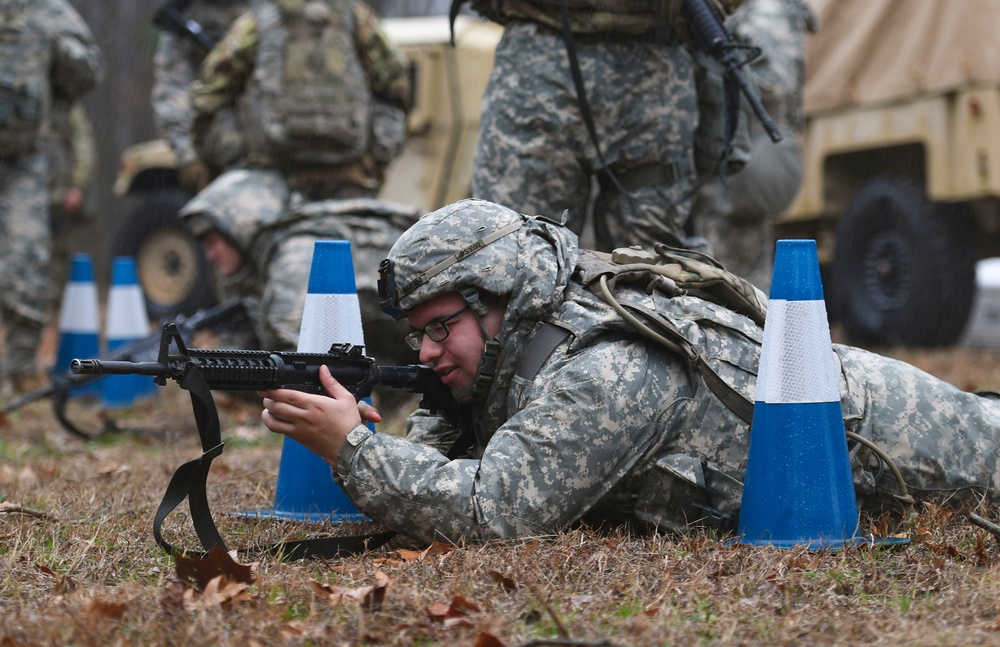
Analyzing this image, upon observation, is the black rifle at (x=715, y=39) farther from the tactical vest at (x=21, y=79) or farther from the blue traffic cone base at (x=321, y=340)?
the tactical vest at (x=21, y=79)

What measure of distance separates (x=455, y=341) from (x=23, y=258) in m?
5.67

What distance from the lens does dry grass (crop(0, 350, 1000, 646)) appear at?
2.64 meters

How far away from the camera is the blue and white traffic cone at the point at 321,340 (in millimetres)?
4180

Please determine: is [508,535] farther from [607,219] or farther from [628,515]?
[607,219]

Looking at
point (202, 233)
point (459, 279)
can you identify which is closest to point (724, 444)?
point (459, 279)

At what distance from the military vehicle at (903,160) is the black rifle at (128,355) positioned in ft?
15.7

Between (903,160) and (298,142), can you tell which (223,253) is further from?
(903,160)

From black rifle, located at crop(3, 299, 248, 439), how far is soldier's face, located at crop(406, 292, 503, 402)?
316cm

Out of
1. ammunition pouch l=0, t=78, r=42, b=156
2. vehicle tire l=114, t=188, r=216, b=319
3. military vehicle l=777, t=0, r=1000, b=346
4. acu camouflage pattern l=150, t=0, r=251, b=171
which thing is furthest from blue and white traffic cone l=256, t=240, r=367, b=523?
vehicle tire l=114, t=188, r=216, b=319

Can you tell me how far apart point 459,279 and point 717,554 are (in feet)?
2.97

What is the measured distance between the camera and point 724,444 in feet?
11.6

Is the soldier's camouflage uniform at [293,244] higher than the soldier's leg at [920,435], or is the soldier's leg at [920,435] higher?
the soldier's camouflage uniform at [293,244]

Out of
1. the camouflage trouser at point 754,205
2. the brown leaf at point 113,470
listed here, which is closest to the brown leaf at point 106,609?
the brown leaf at point 113,470

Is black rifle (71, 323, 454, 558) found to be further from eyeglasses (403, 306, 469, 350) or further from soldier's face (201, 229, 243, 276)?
soldier's face (201, 229, 243, 276)
